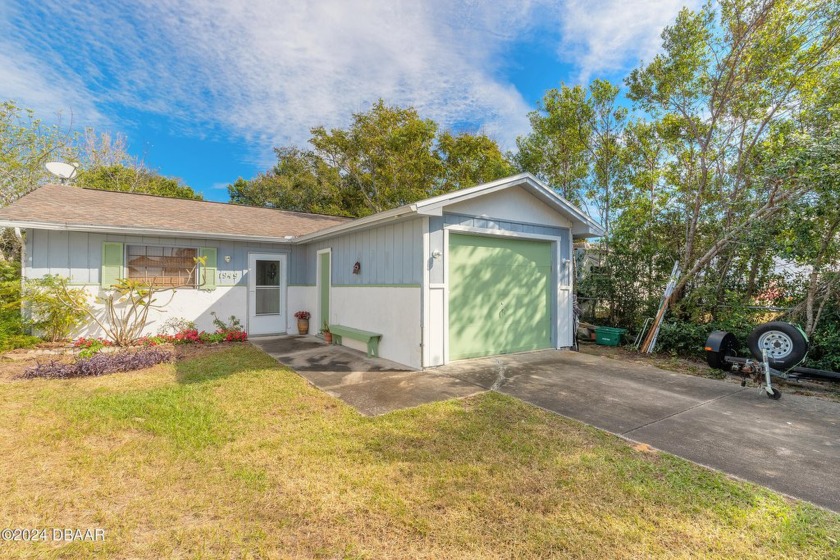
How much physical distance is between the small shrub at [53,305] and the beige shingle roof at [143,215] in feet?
3.91

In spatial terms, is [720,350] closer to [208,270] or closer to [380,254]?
[380,254]

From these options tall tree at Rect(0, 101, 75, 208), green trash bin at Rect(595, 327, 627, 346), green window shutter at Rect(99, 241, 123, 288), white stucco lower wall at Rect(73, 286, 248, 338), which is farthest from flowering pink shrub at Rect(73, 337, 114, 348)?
green trash bin at Rect(595, 327, 627, 346)

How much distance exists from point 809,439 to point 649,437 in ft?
5.10

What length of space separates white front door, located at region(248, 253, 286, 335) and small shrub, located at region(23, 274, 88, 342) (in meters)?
3.35

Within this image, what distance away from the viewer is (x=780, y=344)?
17.8ft

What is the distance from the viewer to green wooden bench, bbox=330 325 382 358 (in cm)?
698

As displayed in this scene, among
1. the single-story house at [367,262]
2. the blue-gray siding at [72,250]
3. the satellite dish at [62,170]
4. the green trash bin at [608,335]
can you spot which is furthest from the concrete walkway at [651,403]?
the satellite dish at [62,170]

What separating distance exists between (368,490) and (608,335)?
8.18 metres

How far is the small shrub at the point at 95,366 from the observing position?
5559mm

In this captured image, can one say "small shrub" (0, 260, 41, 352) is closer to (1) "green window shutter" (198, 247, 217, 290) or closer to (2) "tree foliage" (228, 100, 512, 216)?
(1) "green window shutter" (198, 247, 217, 290)

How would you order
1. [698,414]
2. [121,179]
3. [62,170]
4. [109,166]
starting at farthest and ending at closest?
[121,179] → [109,166] → [62,170] → [698,414]

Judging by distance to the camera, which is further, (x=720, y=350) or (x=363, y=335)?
(x=363, y=335)

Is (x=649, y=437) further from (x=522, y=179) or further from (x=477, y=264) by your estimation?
(x=522, y=179)

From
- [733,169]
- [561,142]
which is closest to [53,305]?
[561,142]
